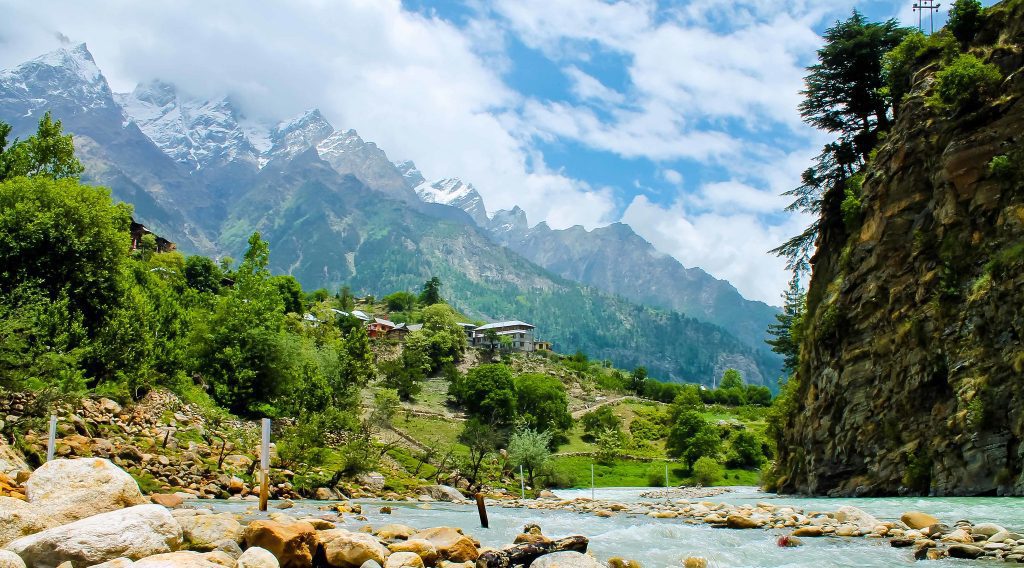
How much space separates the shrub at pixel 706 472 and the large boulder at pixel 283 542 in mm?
74095

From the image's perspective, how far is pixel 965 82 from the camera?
3328 centimetres

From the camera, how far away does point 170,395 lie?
37750 mm

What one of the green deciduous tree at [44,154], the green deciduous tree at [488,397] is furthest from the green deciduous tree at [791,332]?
the green deciduous tree at [44,154]

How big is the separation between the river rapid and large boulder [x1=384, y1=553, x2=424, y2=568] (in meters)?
5.45

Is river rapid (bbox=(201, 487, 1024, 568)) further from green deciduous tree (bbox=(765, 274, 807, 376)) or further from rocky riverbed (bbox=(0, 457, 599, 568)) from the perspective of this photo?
green deciduous tree (bbox=(765, 274, 807, 376))

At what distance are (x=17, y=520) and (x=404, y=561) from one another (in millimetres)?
6605

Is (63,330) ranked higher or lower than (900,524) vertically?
higher

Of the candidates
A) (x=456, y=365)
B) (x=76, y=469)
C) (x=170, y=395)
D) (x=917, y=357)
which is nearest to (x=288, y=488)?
(x=170, y=395)

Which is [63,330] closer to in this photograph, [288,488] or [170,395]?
[170,395]

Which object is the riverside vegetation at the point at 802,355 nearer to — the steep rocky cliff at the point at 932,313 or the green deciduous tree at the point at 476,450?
the steep rocky cliff at the point at 932,313

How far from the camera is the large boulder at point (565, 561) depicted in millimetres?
12398

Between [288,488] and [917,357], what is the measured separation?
1220 inches

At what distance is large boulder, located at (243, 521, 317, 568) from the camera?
12.6 metres

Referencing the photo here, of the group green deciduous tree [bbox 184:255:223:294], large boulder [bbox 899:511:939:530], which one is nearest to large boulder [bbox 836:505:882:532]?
large boulder [bbox 899:511:939:530]
